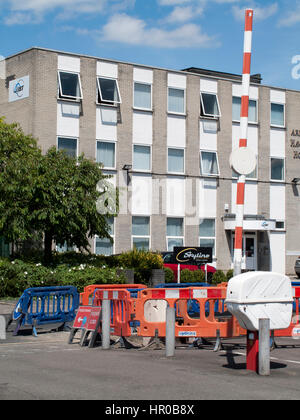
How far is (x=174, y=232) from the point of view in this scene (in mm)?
34406

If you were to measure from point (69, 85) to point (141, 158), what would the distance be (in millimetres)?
5032

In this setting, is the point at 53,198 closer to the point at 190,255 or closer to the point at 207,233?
the point at 190,255

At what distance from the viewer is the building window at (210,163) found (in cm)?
3538

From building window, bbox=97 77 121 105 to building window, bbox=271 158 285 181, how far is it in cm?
1027

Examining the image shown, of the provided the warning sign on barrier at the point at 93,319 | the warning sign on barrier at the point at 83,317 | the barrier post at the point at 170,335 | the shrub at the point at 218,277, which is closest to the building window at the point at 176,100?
the shrub at the point at 218,277

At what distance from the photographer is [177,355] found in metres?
11.6

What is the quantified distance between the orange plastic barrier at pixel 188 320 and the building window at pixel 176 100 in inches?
889

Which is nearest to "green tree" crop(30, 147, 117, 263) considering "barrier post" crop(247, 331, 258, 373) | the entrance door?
the entrance door

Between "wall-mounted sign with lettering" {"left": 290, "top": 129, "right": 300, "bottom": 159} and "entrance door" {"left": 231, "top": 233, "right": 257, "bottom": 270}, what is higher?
"wall-mounted sign with lettering" {"left": 290, "top": 129, "right": 300, "bottom": 159}

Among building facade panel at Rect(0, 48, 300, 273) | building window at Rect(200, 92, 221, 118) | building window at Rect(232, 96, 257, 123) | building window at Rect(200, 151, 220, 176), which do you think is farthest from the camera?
building window at Rect(232, 96, 257, 123)

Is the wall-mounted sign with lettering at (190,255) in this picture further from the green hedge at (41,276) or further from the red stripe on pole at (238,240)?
the red stripe on pole at (238,240)

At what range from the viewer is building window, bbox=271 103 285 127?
125 ft

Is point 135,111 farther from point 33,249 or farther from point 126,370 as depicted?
point 126,370

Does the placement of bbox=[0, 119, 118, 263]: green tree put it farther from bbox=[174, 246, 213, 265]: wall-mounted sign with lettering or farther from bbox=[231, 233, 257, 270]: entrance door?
bbox=[231, 233, 257, 270]: entrance door
